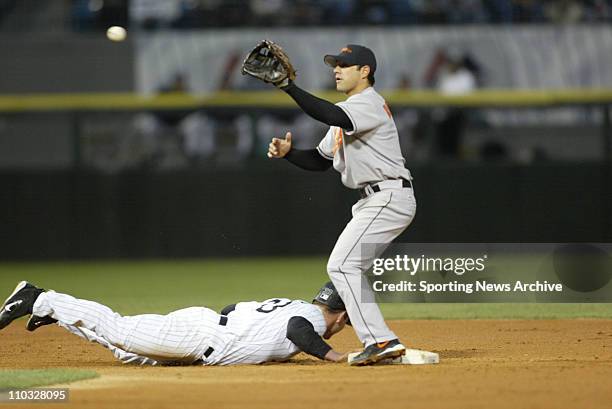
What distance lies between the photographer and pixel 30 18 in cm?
1688

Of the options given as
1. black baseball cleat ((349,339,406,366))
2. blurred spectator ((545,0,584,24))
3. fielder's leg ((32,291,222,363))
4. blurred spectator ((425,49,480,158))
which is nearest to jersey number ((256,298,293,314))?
fielder's leg ((32,291,222,363))

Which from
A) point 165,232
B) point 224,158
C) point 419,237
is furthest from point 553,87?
point 165,232

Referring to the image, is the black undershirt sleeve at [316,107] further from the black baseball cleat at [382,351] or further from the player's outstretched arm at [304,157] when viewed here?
the black baseball cleat at [382,351]

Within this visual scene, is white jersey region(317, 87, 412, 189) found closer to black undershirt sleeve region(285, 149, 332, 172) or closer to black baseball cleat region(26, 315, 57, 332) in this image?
black undershirt sleeve region(285, 149, 332, 172)

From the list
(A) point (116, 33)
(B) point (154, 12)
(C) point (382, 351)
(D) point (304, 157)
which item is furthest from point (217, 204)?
(C) point (382, 351)

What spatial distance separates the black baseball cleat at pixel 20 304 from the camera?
242 inches

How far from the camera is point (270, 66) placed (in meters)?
5.92

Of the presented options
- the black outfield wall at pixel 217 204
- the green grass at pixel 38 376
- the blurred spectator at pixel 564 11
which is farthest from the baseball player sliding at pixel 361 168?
the blurred spectator at pixel 564 11

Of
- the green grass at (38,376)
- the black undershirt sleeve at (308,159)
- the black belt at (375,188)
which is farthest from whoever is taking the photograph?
the black undershirt sleeve at (308,159)

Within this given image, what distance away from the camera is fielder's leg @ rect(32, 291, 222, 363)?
19.5ft

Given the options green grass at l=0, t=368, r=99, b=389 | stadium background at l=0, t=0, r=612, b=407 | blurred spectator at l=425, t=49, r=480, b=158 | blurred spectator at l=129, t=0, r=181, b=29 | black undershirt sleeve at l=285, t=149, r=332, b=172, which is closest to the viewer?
green grass at l=0, t=368, r=99, b=389

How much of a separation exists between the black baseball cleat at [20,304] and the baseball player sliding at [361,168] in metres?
1.67

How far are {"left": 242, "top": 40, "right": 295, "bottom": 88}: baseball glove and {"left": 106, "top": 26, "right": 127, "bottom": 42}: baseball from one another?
9.16 meters

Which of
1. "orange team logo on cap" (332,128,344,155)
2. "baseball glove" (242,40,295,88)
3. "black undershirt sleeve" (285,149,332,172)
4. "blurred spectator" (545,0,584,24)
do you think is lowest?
"black undershirt sleeve" (285,149,332,172)
